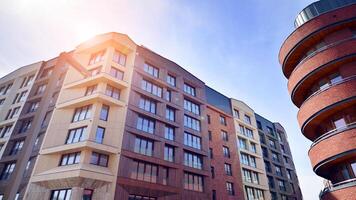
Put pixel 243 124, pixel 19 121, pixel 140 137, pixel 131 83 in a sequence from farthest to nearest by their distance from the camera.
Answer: pixel 243 124 → pixel 19 121 → pixel 131 83 → pixel 140 137

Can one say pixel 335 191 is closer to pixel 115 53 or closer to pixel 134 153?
pixel 134 153

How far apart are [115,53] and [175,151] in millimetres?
16282

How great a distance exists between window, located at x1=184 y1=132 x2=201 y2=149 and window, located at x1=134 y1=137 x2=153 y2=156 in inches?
258

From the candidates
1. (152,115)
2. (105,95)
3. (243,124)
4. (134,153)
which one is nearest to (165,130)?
(152,115)

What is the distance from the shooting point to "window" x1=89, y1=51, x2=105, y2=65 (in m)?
33.2

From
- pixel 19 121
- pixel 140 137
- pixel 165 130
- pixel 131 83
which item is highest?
pixel 131 83

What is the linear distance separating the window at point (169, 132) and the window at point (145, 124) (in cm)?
222

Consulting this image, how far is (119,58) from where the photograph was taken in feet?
111

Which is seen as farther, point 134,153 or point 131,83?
point 131,83

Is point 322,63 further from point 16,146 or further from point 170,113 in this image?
point 16,146

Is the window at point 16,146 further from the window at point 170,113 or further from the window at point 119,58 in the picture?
the window at point 170,113

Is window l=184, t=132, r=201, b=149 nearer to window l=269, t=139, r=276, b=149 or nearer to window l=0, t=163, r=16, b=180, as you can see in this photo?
window l=0, t=163, r=16, b=180

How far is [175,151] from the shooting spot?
107ft

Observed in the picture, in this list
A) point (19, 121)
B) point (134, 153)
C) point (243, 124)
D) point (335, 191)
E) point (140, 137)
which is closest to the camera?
point (335, 191)
